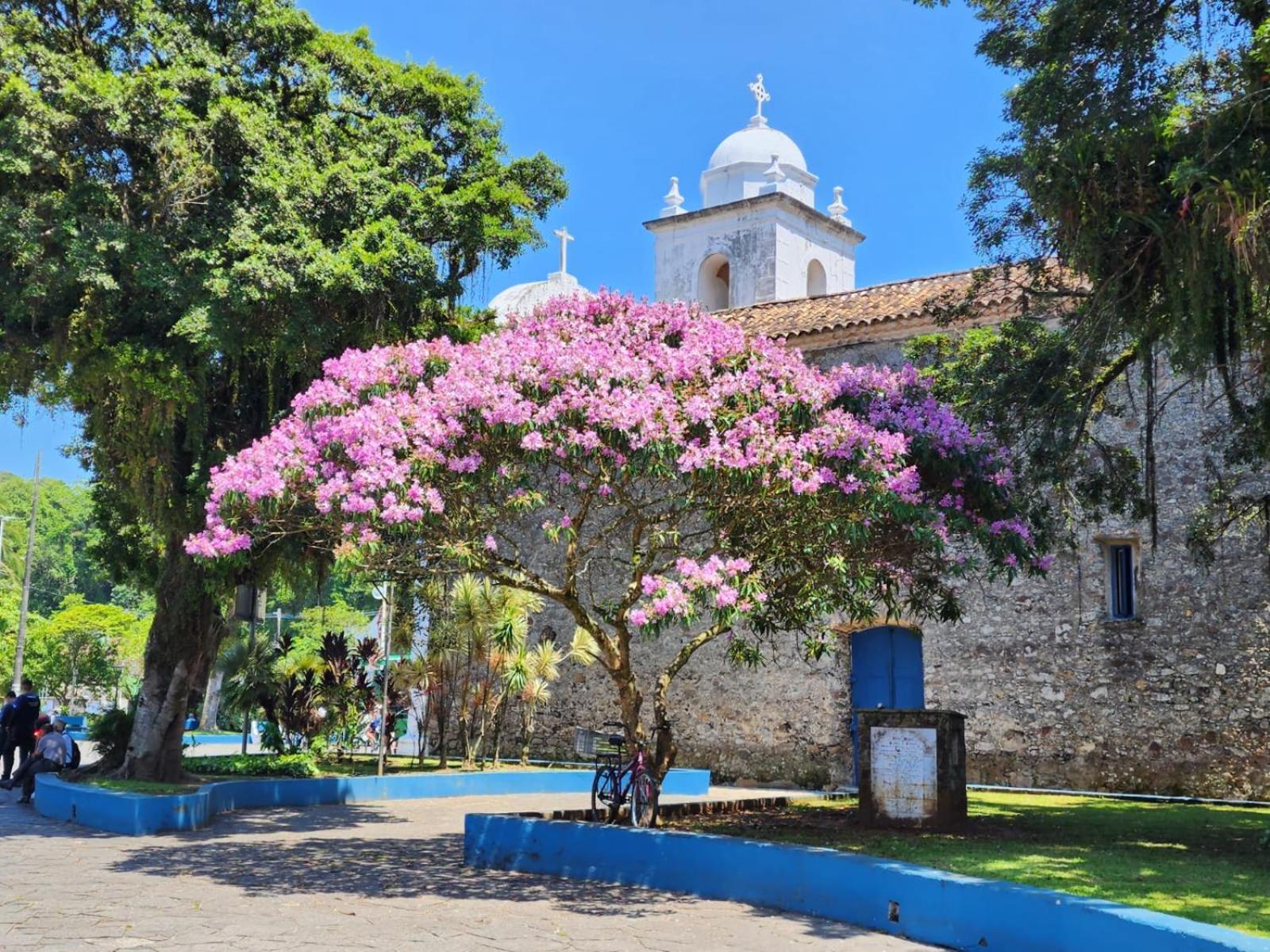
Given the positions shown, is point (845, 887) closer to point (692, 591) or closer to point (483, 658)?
point (692, 591)

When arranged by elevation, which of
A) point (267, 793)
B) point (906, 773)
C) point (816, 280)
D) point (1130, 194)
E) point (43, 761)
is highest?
point (816, 280)

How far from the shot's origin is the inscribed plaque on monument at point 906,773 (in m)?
10.3

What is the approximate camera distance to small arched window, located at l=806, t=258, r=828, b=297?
27906 millimetres

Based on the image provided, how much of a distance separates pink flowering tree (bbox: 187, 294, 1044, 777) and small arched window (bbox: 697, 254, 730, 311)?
57.8 feet

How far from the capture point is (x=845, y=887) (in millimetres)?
7492

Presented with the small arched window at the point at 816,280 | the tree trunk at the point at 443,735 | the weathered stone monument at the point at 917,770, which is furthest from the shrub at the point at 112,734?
the small arched window at the point at 816,280

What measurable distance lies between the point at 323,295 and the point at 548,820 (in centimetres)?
586

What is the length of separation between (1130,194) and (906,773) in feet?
16.5

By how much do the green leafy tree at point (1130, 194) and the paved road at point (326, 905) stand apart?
187 inches

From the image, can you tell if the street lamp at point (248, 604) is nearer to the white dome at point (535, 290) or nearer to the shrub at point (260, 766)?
the shrub at point (260, 766)

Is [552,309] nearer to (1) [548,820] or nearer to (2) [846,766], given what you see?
(1) [548,820]

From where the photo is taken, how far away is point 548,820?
9750 mm

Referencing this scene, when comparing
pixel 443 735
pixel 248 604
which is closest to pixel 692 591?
pixel 248 604

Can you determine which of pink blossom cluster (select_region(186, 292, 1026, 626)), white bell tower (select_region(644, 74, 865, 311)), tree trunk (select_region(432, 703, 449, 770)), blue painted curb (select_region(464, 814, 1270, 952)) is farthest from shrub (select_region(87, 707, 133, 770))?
white bell tower (select_region(644, 74, 865, 311))
